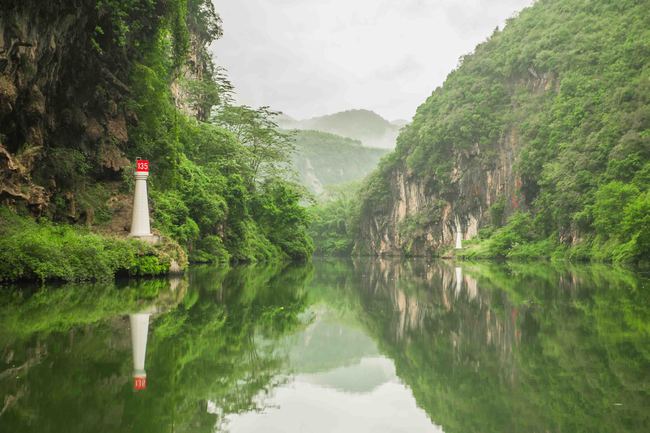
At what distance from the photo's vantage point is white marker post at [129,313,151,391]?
6812mm

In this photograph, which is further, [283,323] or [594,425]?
[283,323]

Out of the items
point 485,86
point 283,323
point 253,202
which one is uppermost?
point 485,86

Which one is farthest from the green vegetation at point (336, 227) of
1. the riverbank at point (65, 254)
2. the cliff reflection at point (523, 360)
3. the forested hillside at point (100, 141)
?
the cliff reflection at point (523, 360)

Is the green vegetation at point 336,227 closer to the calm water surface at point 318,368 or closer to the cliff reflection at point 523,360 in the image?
the cliff reflection at point 523,360

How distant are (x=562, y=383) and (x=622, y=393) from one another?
66cm

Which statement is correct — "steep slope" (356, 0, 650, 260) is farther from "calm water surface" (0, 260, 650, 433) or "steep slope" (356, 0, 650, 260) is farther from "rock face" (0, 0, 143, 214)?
"calm water surface" (0, 260, 650, 433)

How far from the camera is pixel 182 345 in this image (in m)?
9.07

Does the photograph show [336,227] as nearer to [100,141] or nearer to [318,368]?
[100,141]

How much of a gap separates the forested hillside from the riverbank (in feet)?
0.15

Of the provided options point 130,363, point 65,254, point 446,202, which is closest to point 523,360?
point 130,363

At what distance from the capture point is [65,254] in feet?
64.0

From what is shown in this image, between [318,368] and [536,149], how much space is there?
2757 inches

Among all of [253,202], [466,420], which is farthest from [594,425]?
[253,202]

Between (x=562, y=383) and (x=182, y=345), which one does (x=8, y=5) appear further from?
(x=562, y=383)
